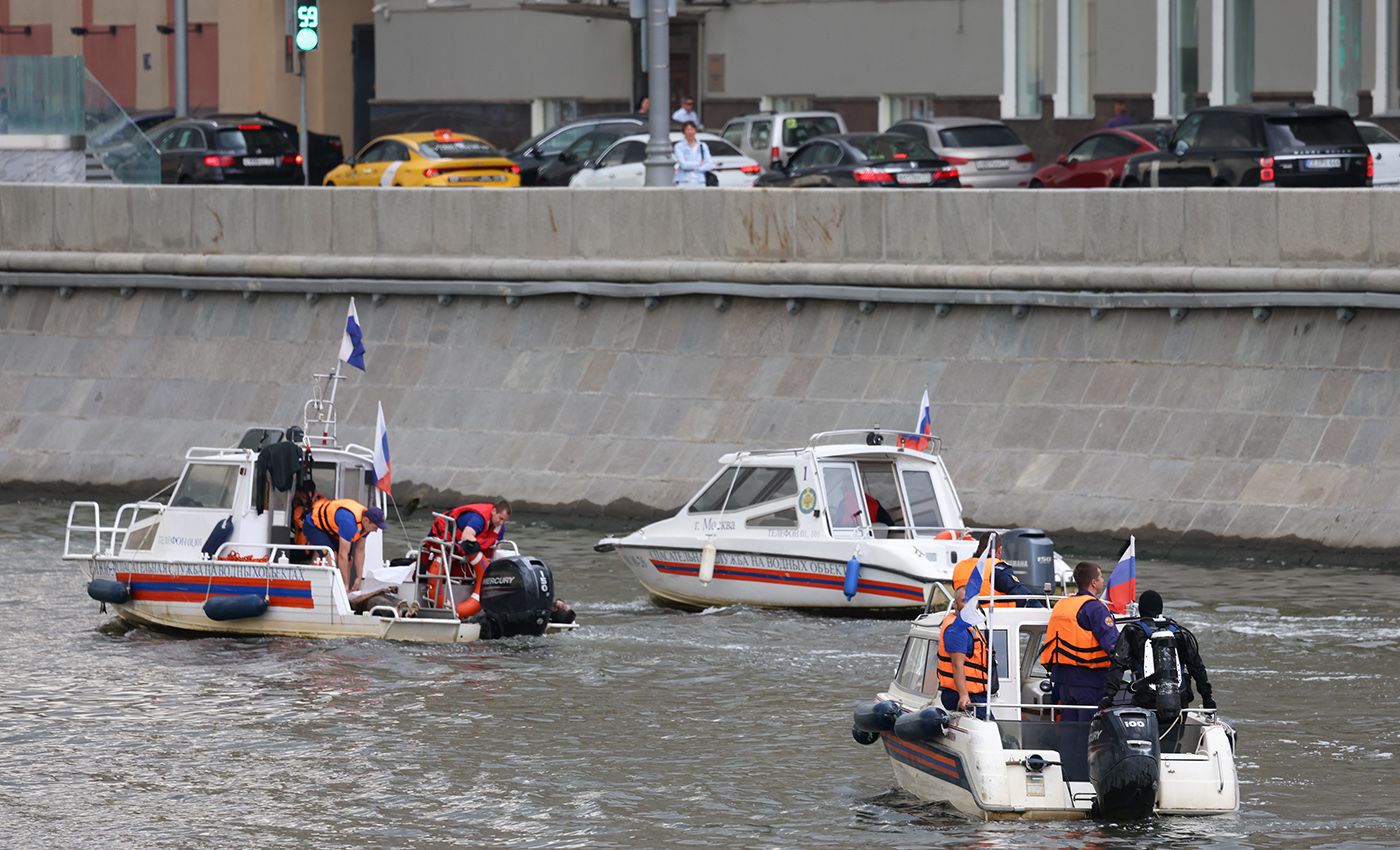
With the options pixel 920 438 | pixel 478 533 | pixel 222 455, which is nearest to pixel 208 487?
pixel 222 455

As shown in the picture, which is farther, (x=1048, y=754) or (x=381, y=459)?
(x=381, y=459)

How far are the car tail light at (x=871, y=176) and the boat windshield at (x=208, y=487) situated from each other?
15.9m

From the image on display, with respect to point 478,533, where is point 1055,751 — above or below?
below

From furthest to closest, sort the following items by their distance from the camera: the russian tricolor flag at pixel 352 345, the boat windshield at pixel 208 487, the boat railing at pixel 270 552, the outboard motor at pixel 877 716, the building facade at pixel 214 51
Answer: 1. the building facade at pixel 214 51
2. the russian tricolor flag at pixel 352 345
3. the boat windshield at pixel 208 487
4. the boat railing at pixel 270 552
5. the outboard motor at pixel 877 716

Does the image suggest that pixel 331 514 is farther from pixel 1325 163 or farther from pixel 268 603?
pixel 1325 163

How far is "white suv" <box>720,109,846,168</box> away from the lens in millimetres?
40969

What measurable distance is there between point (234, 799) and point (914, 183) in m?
21.9

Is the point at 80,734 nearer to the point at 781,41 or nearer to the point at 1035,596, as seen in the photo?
the point at 1035,596

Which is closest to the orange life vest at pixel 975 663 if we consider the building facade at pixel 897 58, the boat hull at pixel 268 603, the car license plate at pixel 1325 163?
the boat hull at pixel 268 603

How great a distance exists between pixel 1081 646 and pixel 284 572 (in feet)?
26.7

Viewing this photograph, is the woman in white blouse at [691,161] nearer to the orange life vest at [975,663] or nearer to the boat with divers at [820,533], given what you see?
the boat with divers at [820,533]

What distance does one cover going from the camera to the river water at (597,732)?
1438 centimetres

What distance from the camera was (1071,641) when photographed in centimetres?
1388

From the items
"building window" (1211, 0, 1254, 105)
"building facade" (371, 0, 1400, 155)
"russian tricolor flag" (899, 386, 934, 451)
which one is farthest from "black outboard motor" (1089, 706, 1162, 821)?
"building window" (1211, 0, 1254, 105)
